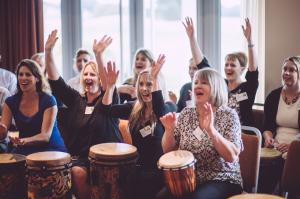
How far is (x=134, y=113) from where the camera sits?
305 cm

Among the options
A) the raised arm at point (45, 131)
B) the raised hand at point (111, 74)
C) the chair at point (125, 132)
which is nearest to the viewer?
the raised hand at point (111, 74)

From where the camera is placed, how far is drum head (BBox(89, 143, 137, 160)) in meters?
2.79

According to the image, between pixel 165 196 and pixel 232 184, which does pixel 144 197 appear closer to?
pixel 165 196

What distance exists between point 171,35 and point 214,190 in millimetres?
3247

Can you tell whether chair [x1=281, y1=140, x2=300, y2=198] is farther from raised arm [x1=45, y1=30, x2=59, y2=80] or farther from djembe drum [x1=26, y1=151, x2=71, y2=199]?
raised arm [x1=45, y1=30, x2=59, y2=80]

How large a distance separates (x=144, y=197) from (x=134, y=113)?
59 cm

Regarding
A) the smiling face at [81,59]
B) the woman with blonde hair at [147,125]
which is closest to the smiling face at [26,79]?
the woman with blonde hair at [147,125]

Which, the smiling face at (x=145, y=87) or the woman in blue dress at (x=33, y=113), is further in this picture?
the woman in blue dress at (x=33, y=113)

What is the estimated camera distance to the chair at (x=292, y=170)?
2.60 metres

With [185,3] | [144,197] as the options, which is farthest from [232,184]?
[185,3]

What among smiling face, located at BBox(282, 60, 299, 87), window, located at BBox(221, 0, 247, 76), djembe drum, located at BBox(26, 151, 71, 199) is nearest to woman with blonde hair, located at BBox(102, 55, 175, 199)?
djembe drum, located at BBox(26, 151, 71, 199)

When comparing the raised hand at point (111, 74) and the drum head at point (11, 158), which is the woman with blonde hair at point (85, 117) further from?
the drum head at point (11, 158)

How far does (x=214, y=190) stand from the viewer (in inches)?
93.7

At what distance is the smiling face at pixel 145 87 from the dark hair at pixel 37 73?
87 cm
